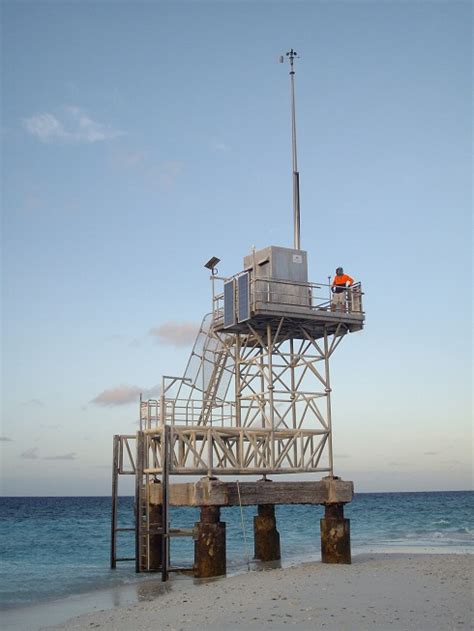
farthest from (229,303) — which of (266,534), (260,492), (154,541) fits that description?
(266,534)

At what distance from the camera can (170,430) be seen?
26.7 m

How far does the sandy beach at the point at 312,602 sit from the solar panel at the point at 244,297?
28.2 feet

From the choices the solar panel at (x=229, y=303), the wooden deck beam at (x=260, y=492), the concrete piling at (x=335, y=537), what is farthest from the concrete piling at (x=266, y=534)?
the solar panel at (x=229, y=303)

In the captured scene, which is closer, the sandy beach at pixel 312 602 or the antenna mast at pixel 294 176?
the sandy beach at pixel 312 602

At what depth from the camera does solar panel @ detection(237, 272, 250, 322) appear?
91.9 feet

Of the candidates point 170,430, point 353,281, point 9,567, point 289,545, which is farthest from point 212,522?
point 289,545

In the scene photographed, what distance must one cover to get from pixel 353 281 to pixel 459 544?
23.7 meters

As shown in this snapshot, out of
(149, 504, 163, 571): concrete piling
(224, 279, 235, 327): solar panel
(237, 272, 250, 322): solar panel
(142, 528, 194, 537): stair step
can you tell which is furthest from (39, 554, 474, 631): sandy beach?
(224, 279, 235, 327): solar panel

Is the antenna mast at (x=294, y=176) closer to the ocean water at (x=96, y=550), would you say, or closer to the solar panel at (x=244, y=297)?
the solar panel at (x=244, y=297)

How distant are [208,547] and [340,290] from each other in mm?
A: 10479

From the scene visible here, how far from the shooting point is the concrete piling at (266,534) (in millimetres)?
32812

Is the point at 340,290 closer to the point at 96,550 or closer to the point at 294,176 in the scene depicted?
the point at 294,176

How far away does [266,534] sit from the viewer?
3294cm

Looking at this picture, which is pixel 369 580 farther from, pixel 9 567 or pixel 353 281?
pixel 9 567
